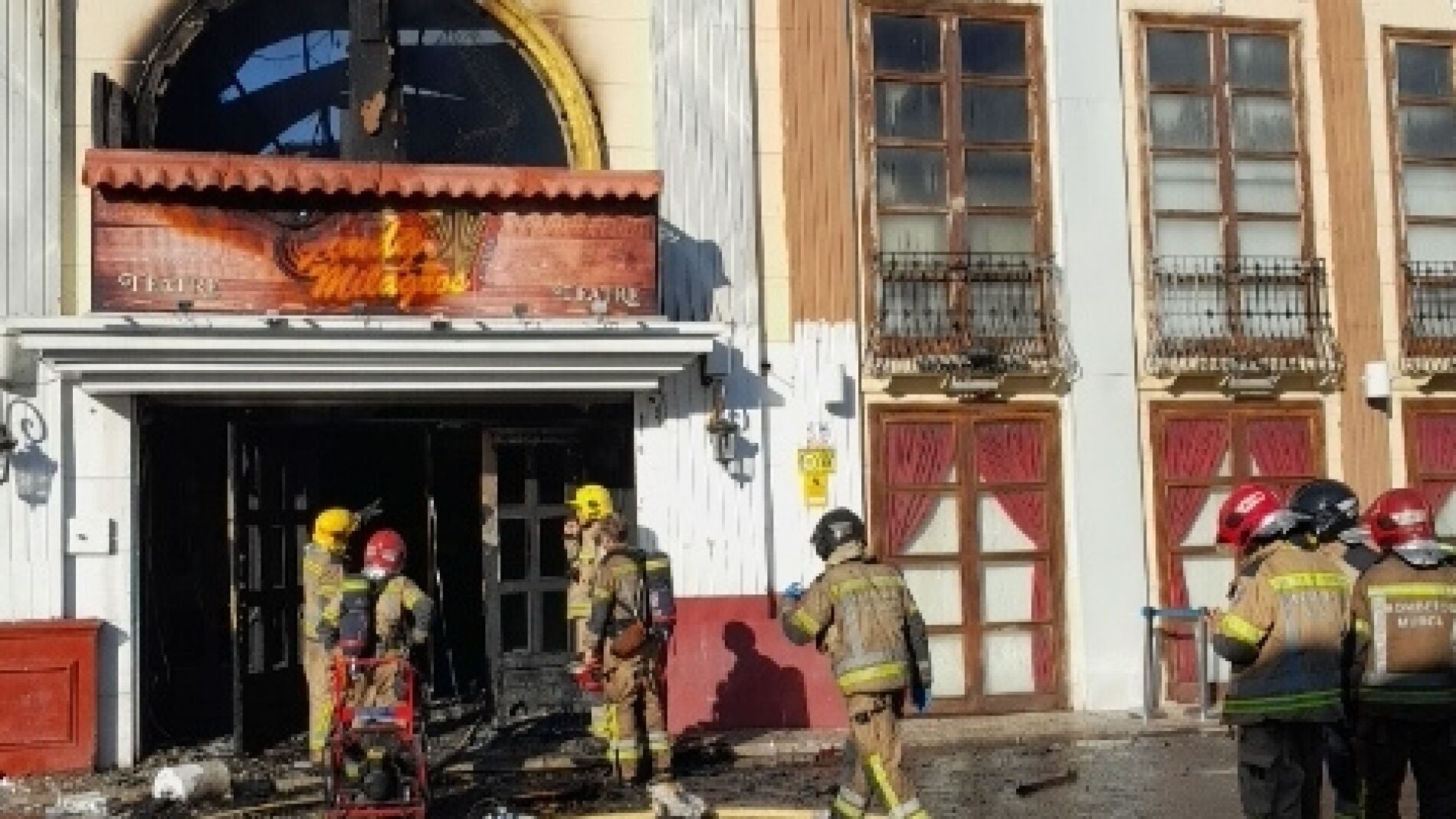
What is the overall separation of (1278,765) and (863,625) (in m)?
2.10

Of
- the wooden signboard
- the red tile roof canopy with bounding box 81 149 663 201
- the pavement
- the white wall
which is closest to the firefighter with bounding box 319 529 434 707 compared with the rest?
the pavement

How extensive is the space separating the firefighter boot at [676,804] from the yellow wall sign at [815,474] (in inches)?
160

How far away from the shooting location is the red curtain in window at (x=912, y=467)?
14219 millimetres

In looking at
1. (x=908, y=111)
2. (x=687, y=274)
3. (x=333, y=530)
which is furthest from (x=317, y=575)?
(x=908, y=111)

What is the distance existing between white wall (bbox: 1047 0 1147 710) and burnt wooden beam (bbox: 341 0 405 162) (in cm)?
581

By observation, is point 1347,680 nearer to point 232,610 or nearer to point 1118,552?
point 1118,552

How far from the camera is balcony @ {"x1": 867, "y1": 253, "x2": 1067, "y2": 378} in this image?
14.2 metres

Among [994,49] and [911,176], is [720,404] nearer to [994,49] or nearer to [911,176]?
[911,176]

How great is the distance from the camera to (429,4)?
551 inches

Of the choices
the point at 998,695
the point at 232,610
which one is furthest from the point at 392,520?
the point at 998,695

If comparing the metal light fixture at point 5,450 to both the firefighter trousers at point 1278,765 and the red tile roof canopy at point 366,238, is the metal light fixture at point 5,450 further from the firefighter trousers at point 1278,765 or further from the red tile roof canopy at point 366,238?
the firefighter trousers at point 1278,765

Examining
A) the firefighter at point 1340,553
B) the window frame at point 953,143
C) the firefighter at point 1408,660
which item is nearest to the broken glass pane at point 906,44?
the window frame at point 953,143

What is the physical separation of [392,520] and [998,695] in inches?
266

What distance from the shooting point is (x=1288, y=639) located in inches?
295
